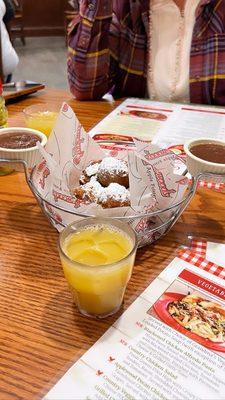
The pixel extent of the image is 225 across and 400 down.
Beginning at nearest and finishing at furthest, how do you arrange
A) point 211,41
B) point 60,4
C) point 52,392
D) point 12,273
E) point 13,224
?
1. point 52,392
2. point 12,273
3. point 13,224
4. point 211,41
5. point 60,4

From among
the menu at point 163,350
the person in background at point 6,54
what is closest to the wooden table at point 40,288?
the menu at point 163,350

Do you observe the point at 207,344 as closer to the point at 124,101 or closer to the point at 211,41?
the point at 124,101

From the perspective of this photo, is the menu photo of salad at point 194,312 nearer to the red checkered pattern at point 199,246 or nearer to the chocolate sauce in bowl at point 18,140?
the red checkered pattern at point 199,246

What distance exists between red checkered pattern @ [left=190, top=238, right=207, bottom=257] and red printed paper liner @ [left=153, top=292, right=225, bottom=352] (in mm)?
139

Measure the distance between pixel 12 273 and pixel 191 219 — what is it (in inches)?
16.4

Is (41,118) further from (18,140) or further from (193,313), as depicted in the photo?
(193,313)

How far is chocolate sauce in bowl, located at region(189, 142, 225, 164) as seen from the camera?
945mm

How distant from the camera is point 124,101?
1.73 metres

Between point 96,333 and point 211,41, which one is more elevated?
point 211,41

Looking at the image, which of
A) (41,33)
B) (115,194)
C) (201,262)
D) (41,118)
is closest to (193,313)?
(201,262)

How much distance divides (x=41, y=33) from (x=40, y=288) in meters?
6.84

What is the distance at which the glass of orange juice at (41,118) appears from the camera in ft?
4.26

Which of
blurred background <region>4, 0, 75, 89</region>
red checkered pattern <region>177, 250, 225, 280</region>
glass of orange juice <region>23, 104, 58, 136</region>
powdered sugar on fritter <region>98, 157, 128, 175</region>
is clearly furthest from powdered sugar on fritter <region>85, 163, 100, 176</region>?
blurred background <region>4, 0, 75, 89</region>

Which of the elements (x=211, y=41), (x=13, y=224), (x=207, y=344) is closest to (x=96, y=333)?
(x=207, y=344)
